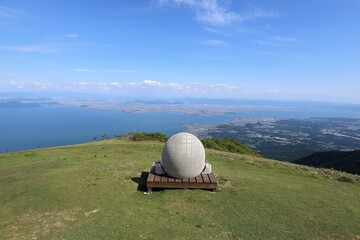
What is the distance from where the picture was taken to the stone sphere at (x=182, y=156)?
13.5 metres

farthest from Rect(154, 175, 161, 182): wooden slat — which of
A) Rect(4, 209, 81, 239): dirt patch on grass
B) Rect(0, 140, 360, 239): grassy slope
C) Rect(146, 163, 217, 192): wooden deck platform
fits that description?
Rect(4, 209, 81, 239): dirt patch on grass

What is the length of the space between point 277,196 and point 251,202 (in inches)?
73.5

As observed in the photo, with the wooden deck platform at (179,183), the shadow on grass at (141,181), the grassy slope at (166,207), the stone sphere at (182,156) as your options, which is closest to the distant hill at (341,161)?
the grassy slope at (166,207)

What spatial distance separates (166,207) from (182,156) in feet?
9.18

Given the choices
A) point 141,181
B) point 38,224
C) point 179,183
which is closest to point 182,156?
point 179,183

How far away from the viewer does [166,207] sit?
1173cm

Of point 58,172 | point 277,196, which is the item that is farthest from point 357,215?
point 58,172

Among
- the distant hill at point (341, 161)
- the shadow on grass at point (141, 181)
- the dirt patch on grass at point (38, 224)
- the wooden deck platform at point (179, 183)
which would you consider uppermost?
the wooden deck platform at point (179, 183)

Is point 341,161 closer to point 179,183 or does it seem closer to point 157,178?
point 179,183

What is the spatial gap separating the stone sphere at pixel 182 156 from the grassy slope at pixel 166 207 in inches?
41.2

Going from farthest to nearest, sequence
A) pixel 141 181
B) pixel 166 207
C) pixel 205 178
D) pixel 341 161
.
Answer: pixel 341 161
pixel 141 181
pixel 205 178
pixel 166 207

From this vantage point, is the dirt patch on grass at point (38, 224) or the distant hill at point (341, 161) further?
the distant hill at point (341, 161)

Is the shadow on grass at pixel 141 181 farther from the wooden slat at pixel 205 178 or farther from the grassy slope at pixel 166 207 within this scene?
the wooden slat at pixel 205 178

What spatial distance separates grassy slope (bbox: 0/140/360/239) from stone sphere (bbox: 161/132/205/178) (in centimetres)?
105
